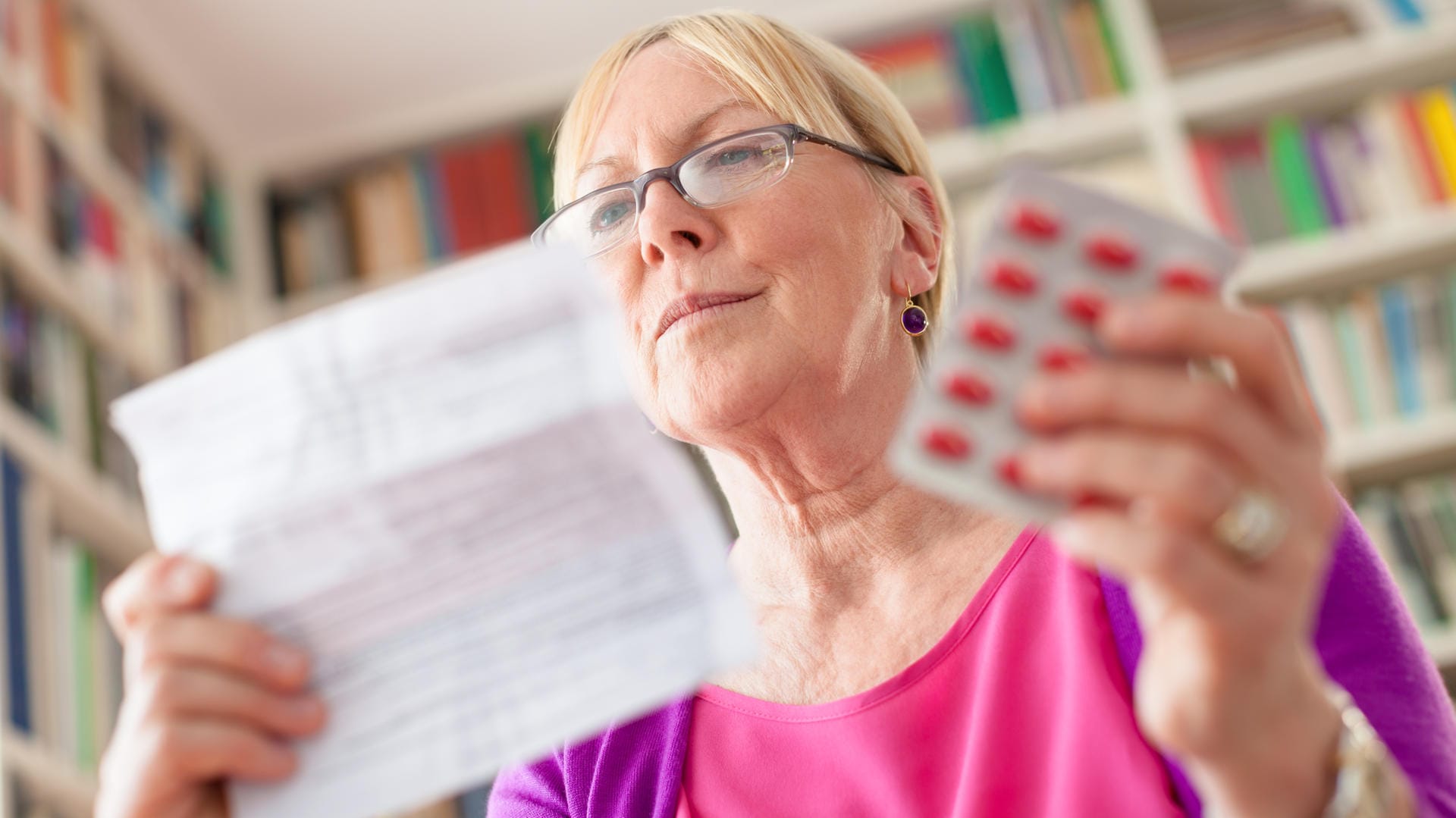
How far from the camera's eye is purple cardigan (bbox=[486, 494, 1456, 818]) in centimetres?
74

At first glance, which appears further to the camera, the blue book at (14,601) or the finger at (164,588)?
the blue book at (14,601)

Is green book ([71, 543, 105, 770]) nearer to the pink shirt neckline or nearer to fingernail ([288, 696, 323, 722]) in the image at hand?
the pink shirt neckline

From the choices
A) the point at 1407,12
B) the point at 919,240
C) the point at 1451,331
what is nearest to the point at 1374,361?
the point at 1451,331

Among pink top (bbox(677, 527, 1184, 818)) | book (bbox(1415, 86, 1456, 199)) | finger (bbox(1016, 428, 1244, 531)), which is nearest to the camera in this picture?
finger (bbox(1016, 428, 1244, 531))

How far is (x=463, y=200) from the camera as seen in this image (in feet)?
10.3

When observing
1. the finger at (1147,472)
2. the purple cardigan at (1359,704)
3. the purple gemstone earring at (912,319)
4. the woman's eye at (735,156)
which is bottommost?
the purple cardigan at (1359,704)

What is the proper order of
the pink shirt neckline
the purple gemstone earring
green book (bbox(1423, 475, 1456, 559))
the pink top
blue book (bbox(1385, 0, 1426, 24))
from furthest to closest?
blue book (bbox(1385, 0, 1426, 24)) → green book (bbox(1423, 475, 1456, 559)) → the purple gemstone earring → the pink shirt neckline → the pink top

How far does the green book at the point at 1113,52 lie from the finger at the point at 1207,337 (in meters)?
2.46

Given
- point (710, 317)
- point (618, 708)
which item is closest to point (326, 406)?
point (618, 708)

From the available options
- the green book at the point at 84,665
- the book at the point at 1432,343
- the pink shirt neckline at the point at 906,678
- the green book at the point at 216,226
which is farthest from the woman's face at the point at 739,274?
the green book at the point at 216,226

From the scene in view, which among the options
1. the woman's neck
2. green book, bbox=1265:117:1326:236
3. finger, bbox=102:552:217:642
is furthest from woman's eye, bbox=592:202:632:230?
green book, bbox=1265:117:1326:236

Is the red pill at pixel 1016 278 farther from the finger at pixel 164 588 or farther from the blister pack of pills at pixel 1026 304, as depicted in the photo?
the finger at pixel 164 588

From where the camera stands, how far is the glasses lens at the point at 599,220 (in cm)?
120

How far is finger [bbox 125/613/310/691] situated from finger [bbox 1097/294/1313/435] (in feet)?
1.36
